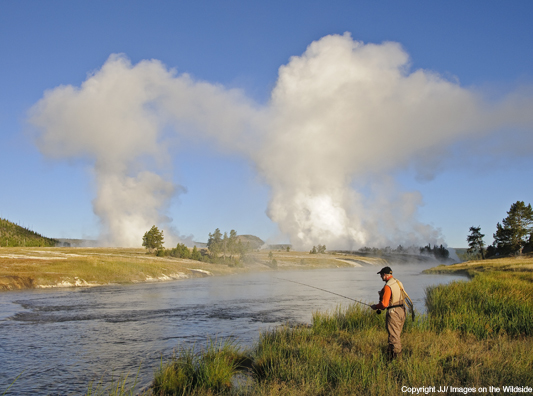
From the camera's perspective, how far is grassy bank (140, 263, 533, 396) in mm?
9234

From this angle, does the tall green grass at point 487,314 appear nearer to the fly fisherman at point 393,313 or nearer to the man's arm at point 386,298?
the fly fisherman at point 393,313

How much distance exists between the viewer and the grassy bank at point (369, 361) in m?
9.23

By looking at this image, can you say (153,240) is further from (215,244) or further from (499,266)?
(499,266)

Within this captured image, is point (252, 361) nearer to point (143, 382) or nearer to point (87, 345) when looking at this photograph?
point (143, 382)

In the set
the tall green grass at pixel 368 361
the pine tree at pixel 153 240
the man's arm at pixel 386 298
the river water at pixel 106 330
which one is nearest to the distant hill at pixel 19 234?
the pine tree at pixel 153 240

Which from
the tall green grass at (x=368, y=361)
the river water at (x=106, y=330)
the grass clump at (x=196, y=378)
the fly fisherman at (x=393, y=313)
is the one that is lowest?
the river water at (x=106, y=330)

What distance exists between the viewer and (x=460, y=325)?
621 inches

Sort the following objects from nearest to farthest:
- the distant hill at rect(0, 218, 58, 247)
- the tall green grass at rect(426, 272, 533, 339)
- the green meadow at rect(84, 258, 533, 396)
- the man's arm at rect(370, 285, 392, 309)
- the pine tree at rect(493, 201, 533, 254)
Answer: the green meadow at rect(84, 258, 533, 396) → the man's arm at rect(370, 285, 392, 309) → the tall green grass at rect(426, 272, 533, 339) → the pine tree at rect(493, 201, 533, 254) → the distant hill at rect(0, 218, 58, 247)

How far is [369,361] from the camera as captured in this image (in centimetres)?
1088

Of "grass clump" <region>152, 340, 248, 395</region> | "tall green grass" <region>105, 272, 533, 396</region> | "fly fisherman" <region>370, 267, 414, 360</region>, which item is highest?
"fly fisherman" <region>370, 267, 414, 360</region>

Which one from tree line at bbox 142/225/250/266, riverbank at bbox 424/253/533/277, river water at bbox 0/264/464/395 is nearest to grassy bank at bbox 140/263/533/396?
river water at bbox 0/264/464/395

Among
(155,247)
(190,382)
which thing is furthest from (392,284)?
(155,247)

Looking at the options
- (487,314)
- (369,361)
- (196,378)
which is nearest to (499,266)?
(487,314)

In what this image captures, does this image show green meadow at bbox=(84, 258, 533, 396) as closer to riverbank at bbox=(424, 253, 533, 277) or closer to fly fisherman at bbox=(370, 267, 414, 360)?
fly fisherman at bbox=(370, 267, 414, 360)
